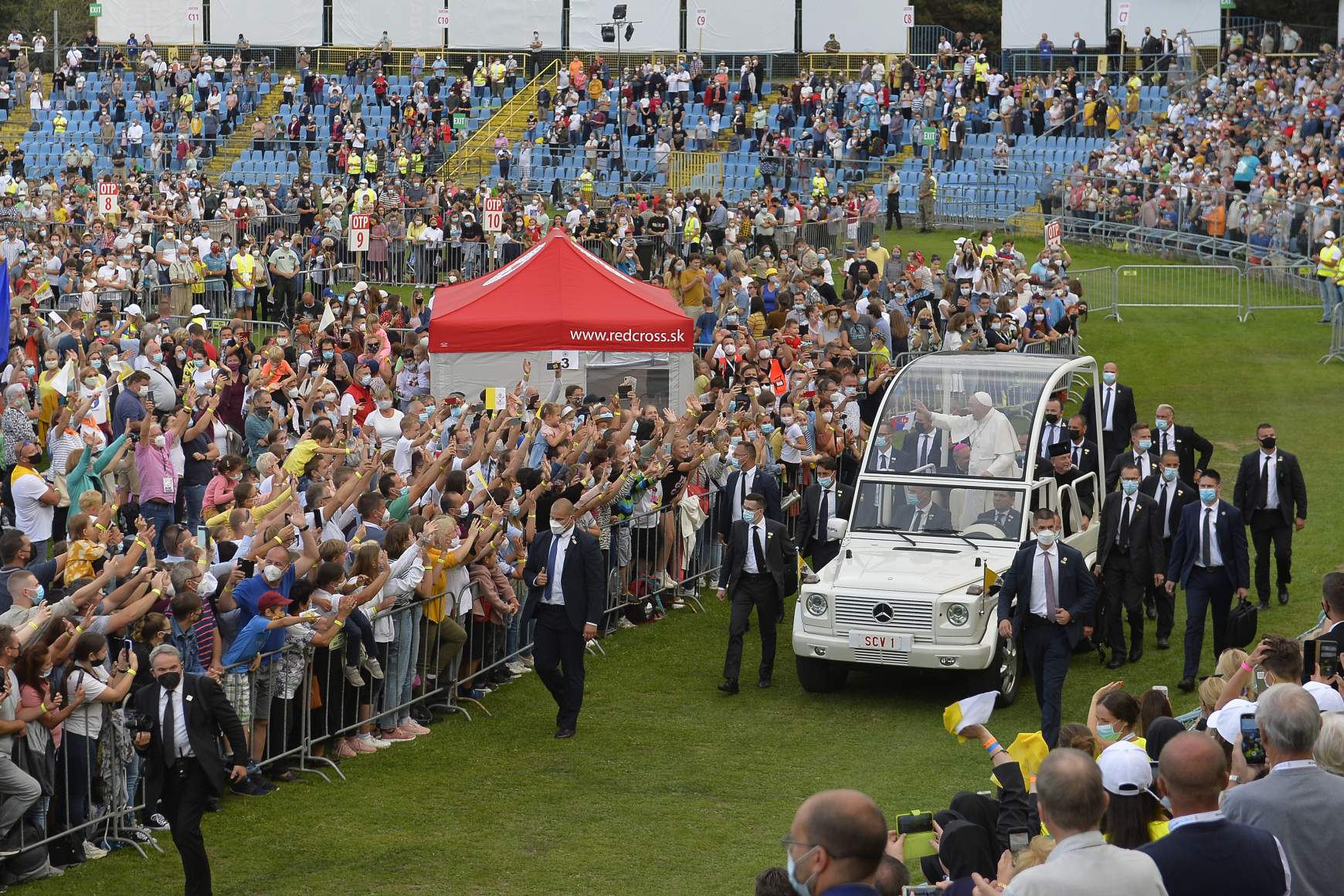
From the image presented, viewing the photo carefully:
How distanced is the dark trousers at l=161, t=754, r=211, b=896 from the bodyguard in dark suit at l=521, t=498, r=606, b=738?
3.84 metres

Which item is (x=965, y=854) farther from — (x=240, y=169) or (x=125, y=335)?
(x=240, y=169)

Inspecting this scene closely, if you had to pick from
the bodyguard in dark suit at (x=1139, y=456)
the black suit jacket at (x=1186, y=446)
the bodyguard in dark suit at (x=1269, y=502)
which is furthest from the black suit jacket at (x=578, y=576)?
the black suit jacket at (x=1186, y=446)

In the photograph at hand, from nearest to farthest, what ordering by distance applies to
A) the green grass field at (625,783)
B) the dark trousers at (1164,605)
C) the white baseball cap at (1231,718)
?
the white baseball cap at (1231,718) < the green grass field at (625,783) < the dark trousers at (1164,605)

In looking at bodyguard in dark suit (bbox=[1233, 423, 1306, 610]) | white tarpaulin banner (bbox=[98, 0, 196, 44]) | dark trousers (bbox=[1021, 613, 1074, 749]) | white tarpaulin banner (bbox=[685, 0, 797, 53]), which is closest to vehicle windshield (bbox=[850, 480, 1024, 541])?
dark trousers (bbox=[1021, 613, 1074, 749])

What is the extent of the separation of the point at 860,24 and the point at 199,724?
45.4m

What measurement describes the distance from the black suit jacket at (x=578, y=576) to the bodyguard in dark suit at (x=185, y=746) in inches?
147

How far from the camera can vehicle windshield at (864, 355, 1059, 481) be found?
14.6 metres

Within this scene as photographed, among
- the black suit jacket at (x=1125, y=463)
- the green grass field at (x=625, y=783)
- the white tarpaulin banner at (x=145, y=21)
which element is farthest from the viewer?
the white tarpaulin banner at (x=145, y=21)

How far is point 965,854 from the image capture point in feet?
22.4

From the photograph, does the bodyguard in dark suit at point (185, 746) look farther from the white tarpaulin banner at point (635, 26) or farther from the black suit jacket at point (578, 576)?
the white tarpaulin banner at point (635, 26)

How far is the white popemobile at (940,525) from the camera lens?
1313 centimetres

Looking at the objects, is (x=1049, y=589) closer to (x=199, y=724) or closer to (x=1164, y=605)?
(x=1164, y=605)

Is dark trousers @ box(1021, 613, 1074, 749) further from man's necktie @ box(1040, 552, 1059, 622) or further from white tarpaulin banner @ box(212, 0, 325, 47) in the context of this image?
white tarpaulin banner @ box(212, 0, 325, 47)

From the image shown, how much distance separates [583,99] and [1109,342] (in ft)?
75.8
